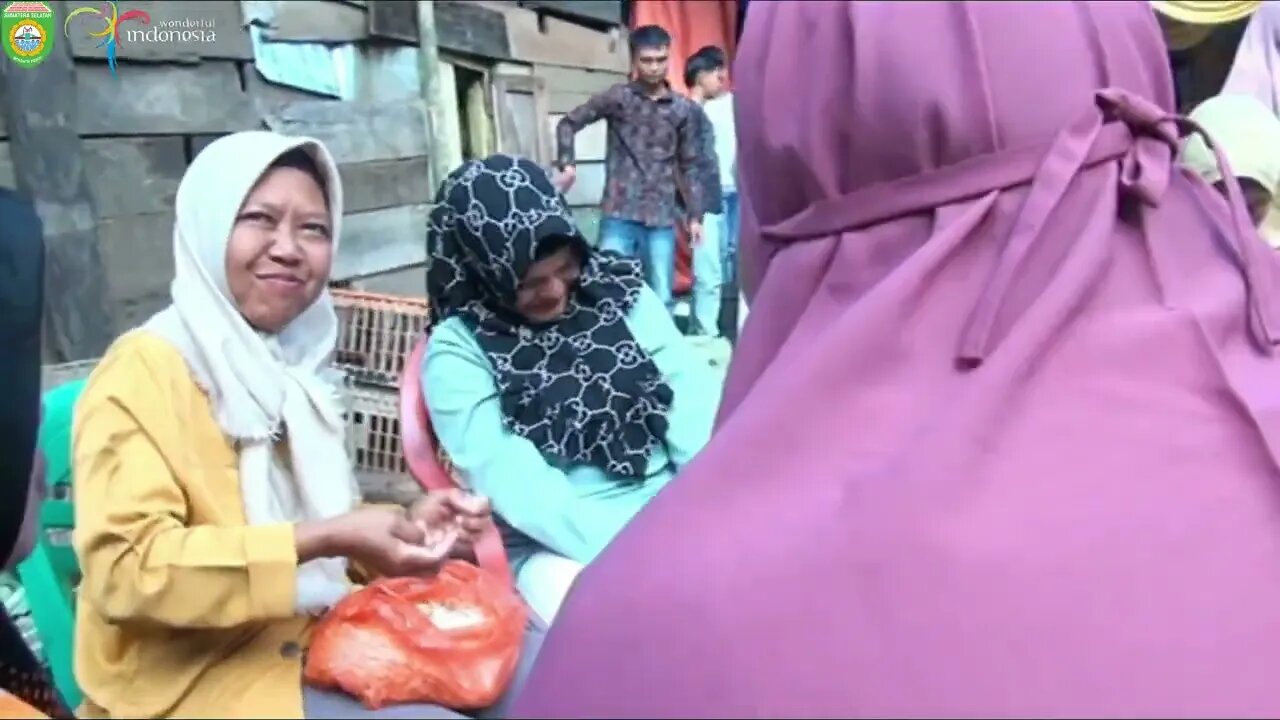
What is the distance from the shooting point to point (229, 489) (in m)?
1.61

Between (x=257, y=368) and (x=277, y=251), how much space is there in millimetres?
178

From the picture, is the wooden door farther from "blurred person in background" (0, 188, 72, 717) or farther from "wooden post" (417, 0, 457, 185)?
"blurred person in background" (0, 188, 72, 717)

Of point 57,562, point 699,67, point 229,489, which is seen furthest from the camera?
point 699,67

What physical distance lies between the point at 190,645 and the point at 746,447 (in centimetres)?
95

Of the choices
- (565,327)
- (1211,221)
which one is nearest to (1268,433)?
(1211,221)

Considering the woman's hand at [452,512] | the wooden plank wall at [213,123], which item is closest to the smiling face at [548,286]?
the woman's hand at [452,512]

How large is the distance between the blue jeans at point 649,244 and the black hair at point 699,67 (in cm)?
118

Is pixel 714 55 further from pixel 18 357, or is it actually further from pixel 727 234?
pixel 18 357

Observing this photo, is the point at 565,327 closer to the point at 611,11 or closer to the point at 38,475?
the point at 38,475

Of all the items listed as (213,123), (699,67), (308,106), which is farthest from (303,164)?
(699,67)

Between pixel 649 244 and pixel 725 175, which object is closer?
pixel 649 244

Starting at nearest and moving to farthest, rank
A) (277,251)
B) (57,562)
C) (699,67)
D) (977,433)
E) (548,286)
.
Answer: (977,433) < (277,251) < (57,562) < (548,286) < (699,67)

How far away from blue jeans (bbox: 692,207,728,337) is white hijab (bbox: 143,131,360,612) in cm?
395

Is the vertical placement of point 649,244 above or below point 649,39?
below
